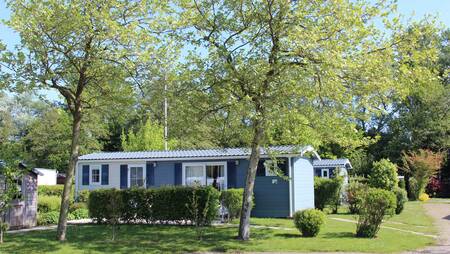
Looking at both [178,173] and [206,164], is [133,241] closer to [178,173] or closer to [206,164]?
[206,164]

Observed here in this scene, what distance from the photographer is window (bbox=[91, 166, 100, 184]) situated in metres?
25.4

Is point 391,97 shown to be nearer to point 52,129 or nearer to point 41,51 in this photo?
point 41,51

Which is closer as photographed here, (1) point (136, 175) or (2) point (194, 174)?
(2) point (194, 174)

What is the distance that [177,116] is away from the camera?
48.7 feet

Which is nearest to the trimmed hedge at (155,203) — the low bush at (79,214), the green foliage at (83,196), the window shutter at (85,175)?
the low bush at (79,214)

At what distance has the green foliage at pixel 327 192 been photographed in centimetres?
2359

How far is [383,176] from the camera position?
947 inches

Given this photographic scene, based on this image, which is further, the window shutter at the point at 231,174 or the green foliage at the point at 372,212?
Answer: the window shutter at the point at 231,174

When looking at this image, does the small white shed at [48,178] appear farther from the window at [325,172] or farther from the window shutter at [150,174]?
the window at [325,172]

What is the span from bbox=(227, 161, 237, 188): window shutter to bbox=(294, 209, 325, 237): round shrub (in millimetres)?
7472

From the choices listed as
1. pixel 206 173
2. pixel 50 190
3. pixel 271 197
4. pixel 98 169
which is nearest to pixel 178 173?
pixel 206 173

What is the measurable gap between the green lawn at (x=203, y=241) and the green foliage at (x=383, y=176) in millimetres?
6792

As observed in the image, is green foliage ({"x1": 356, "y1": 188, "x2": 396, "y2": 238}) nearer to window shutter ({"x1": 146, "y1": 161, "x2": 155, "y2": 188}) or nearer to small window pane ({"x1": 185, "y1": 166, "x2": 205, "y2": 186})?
small window pane ({"x1": 185, "y1": 166, "x2": 205, "y2": 186})

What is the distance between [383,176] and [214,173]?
8516mm
